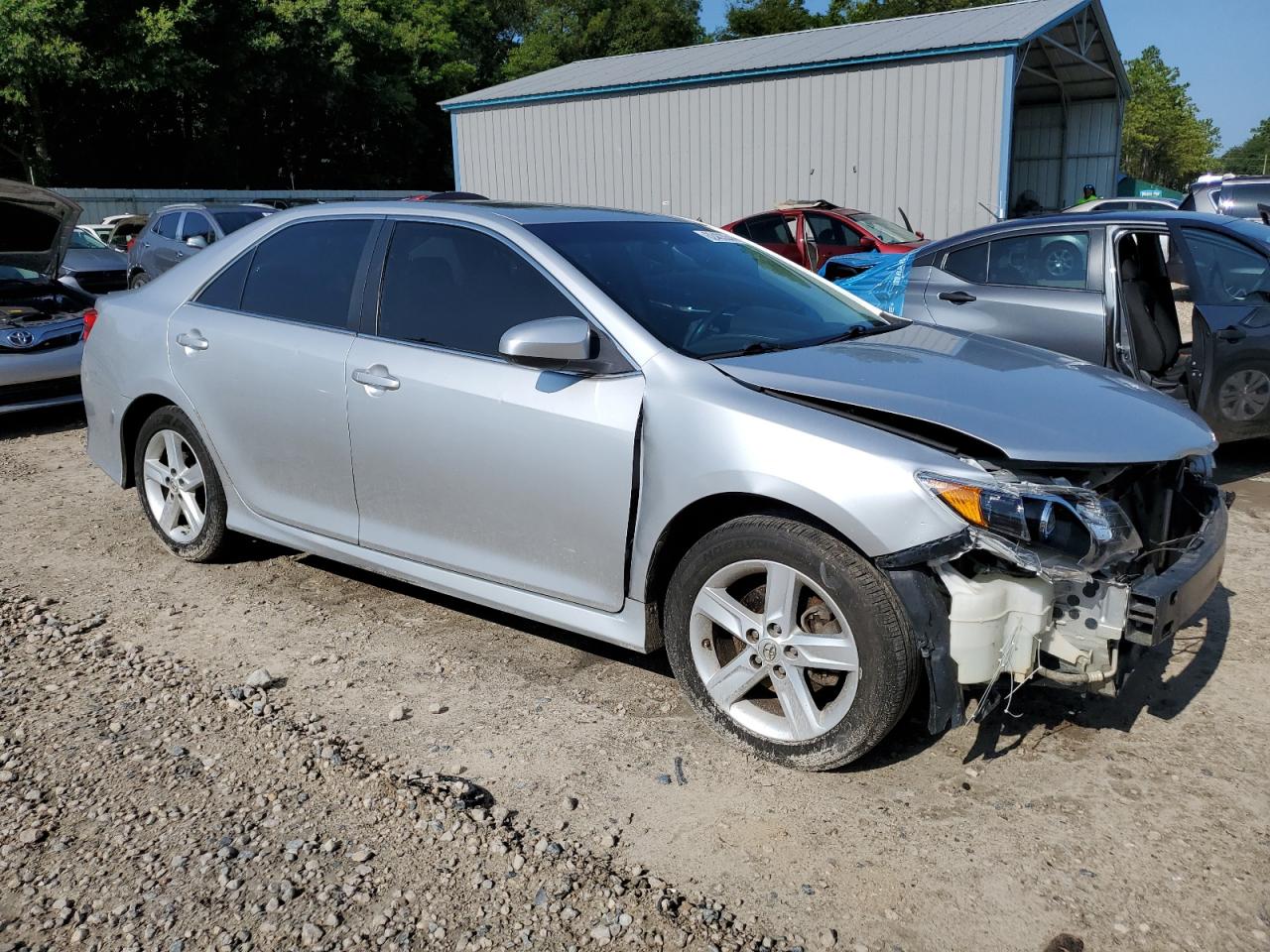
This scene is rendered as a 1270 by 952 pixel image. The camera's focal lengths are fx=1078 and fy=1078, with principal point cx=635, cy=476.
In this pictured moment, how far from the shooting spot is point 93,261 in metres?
13.7

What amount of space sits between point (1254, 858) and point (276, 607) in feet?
11.8

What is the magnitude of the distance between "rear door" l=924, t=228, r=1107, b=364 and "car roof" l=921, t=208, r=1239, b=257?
5 centimetres

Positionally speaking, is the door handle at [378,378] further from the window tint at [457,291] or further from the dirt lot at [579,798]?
the dirt lot at [579,798]

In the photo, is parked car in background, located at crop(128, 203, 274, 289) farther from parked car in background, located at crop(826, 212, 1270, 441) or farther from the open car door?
the open car door

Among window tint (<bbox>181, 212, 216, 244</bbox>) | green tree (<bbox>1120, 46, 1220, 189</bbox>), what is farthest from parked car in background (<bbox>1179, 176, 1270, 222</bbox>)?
green tree (<bbox>1120, 46, 1220, 189</bbox>)

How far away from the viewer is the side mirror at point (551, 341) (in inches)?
130

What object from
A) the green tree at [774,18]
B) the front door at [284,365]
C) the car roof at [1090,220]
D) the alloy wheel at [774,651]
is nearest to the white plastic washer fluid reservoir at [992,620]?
the alloy wheel at [774,651]

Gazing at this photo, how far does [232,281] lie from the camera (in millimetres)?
4676

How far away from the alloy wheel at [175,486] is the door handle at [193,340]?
0.43 metres

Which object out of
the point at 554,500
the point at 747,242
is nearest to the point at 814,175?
the point at 747,242

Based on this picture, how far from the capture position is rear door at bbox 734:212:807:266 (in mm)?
15422

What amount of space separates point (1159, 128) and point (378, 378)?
76.3 meters

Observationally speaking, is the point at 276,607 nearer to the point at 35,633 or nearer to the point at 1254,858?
the point at 35,633

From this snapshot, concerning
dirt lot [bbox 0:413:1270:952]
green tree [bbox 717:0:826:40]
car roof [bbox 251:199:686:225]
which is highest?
green tree [bbox 717:0:826:40]
